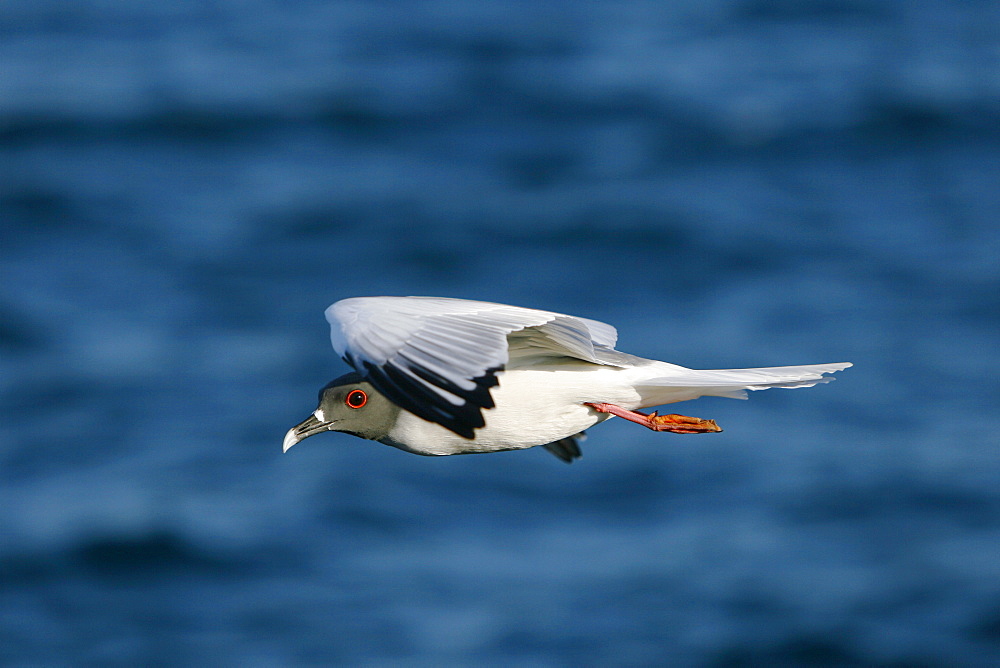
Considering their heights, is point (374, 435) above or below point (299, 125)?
below

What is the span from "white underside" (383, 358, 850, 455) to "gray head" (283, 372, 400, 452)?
10 centimetres

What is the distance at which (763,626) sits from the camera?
26.7 m

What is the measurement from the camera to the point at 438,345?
638 centimetres

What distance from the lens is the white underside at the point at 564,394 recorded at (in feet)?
23.4

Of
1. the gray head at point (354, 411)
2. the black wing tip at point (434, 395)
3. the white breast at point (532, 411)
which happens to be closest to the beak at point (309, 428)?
the gray head at point (354, 411)

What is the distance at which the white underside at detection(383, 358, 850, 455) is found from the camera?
7125 millimetres

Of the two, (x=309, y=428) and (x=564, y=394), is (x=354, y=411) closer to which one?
(x=309, y=428)

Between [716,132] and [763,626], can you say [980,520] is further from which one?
[716,132]

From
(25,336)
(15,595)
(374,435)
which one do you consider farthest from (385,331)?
(25,336)

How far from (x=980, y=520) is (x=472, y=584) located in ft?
36.1

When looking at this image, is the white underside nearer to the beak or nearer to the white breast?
the white breast

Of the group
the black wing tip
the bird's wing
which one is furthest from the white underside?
the black wing tip

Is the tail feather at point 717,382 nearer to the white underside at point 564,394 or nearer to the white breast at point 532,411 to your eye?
the white underside at point 564,394

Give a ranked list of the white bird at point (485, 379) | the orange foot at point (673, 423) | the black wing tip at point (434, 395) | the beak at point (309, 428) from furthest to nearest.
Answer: the orange foot at point (673, 423) → the beak at point (309, 428) → the white bird at point (485, 379) → the black wing tip at point (434, 395)
